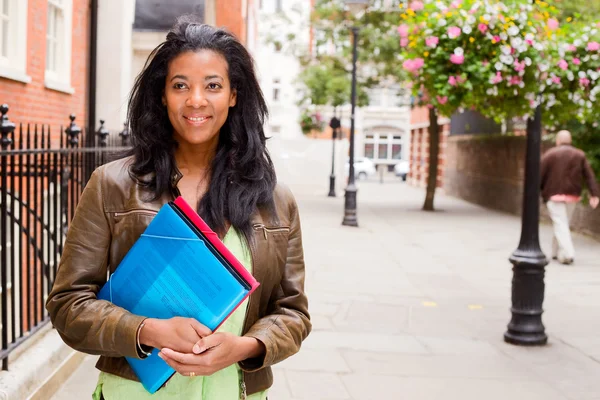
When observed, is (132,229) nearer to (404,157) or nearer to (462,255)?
(462,255)

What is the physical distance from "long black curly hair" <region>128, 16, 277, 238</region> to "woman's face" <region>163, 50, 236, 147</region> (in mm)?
28

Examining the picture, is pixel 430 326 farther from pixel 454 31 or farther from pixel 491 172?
pixel 491 172

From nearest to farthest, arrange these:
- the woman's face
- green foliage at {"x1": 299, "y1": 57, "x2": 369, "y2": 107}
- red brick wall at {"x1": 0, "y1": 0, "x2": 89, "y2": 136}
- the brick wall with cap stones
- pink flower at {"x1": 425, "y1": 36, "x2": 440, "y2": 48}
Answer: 1. the woman's face
2. pink flower at {"x1": 425, "y1": 36, "x2": 440, "y2": 48}
3. red brick wall at {"x1": 0, "y1": 0, "x2": 89, "y2": 136}
4. the brick wall with cap stones
5. green foliage at {"x1": 299, "y1": 57, "x2": 369, "y2": 107}

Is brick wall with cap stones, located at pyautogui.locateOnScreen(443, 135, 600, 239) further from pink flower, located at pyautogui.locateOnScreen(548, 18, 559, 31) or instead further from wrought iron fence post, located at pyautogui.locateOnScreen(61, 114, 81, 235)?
wrought iron fence post, located at pyautogui.locateOnScreen(61, 114, 81, 235)

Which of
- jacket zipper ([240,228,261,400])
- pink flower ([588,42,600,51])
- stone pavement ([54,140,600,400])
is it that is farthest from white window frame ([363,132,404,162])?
jacket zipper ([240,228,261,400])

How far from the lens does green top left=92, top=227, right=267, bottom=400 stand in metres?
2.20

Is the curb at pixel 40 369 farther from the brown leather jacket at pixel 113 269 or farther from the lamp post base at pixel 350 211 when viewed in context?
the lamp post base at pixel 350 211

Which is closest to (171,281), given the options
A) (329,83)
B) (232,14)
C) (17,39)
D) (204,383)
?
(204,383)

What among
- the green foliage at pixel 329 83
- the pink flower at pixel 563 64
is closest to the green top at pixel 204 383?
the pink flower at pixel 563 64

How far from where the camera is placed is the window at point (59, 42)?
1003cm

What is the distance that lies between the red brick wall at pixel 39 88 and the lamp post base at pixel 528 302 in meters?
4.97

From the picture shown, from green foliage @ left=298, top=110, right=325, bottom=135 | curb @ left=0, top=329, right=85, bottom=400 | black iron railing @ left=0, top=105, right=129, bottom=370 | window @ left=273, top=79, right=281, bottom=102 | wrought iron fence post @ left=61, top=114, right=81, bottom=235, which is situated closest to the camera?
curb @ left=0, top=329, right=85, bottom=400

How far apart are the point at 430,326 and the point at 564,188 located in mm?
5421

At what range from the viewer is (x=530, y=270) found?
24.7 feet
